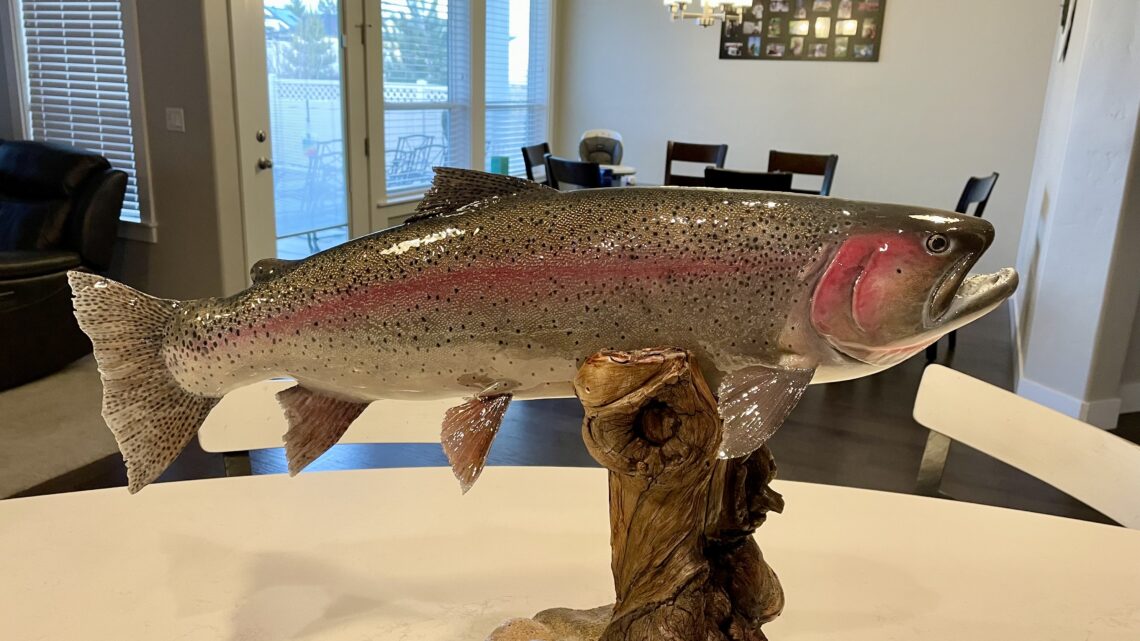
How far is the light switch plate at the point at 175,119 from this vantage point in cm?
357

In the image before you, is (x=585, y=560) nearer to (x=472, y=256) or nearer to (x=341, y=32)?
(x=472, y=256)

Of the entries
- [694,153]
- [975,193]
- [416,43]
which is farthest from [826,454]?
[416,43]

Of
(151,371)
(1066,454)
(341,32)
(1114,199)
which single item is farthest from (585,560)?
(341,32)

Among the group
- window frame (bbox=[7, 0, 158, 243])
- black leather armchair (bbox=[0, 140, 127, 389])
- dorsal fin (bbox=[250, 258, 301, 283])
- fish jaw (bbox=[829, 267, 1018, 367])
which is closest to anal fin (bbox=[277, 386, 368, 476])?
dorsal fin (bbox=[250, 258, 301, 283])

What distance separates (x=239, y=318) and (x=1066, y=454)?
1.31m

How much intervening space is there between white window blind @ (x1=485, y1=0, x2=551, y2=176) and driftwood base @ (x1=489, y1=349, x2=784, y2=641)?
17.1 feet

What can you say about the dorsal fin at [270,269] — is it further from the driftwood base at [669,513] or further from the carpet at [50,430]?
the carpet at [50,430]

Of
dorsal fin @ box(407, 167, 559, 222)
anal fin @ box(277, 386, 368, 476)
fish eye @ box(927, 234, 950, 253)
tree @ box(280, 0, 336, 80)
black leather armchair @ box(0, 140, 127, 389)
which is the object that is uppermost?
tree @ box(280, 0, 336, 80)

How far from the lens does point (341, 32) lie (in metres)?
4.21

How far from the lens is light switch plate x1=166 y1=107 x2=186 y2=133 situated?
357 centimetres

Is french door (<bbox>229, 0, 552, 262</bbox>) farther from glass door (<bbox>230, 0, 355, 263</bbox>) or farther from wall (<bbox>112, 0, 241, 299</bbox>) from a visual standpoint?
wall (<bbox>112, 0, 241, 299</bbox>)

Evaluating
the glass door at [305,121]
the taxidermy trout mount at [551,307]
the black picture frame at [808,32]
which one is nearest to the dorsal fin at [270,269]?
the taxidermy trout mount at [551,307]

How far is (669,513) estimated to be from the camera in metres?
0.78

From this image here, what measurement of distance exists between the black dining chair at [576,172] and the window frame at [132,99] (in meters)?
1.87
